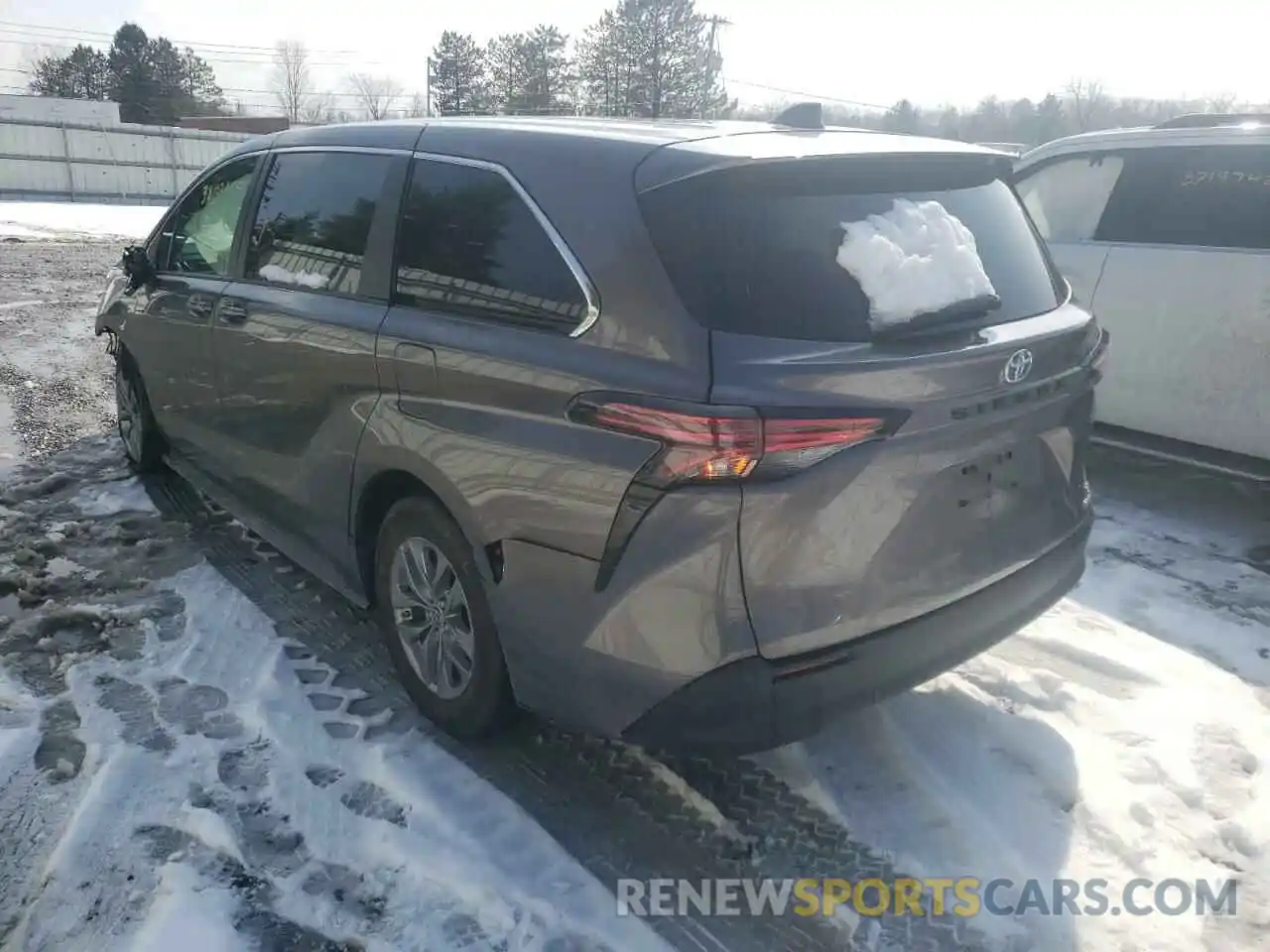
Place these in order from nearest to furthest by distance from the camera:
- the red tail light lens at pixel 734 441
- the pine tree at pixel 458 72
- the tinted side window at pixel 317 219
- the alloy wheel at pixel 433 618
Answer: the red tail light lens at pixel 734 441 → the alloy wheel at pixel 433 618 → the tinted side window at pixel 317 219 → the pine tree at pixel 458 72

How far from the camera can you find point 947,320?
102 inches

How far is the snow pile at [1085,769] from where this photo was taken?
266 cm

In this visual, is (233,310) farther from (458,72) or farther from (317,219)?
(458,72)

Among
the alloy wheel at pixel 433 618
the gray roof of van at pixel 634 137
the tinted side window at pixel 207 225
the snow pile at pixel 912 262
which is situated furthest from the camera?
the tinted side window at pixel 207 225

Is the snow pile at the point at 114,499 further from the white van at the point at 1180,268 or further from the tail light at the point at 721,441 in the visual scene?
the white van at the point at 1180,268

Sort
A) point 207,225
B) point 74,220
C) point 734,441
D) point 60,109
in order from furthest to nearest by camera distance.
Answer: point 60,109, point 74,220, point 207,225, point 734,441

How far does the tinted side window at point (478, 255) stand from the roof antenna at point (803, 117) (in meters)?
1.00

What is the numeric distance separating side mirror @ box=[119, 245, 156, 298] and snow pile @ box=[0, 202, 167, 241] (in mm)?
15831

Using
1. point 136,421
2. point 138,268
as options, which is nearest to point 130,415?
point 136,421

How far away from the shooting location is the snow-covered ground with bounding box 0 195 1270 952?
2.49m

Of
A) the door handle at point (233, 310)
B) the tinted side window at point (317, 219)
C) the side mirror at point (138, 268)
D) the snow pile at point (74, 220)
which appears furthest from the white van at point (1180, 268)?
the snow pile at point (74, 220)

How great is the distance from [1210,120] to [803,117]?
11.1 ft

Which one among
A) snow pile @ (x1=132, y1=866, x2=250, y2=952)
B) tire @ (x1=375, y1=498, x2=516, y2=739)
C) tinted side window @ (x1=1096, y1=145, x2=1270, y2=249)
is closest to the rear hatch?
tire @ (x1=375, y1=498, x2=516, y2=739)

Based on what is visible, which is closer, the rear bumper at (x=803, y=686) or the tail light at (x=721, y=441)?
the tail light at (x=721, y=441)
